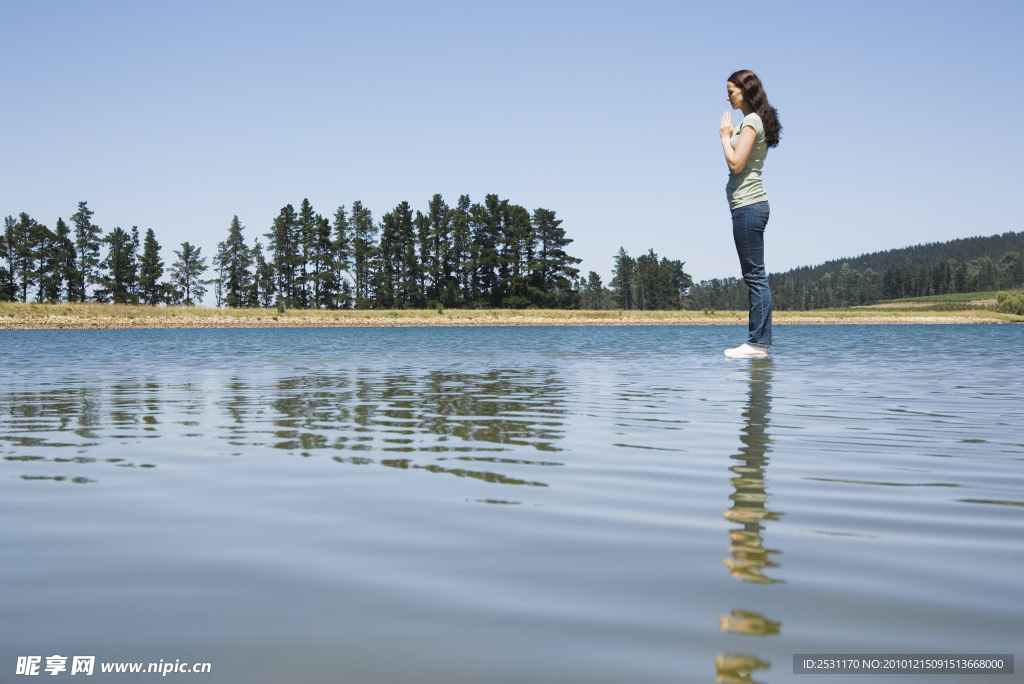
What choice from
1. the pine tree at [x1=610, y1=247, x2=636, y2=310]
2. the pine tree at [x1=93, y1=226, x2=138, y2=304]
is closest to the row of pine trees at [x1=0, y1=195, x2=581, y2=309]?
the pine tree at [x1=93, y1=226, x2=138, y2=304]

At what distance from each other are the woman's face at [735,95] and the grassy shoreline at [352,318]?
177ft

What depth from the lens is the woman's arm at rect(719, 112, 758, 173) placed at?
8.85 m

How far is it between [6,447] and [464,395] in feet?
11.8

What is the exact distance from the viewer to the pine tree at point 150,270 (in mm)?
91938

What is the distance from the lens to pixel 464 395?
7078 mm

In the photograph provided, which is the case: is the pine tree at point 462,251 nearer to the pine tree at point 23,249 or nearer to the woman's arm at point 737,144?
the pine tree at point 23,249

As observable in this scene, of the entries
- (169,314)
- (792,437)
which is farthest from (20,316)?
(792,437)

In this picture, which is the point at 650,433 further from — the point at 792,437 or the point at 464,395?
the point at 464,395

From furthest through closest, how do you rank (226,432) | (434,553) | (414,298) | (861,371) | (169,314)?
(414,298) < (169,314) < (861,371) < (226,432) < (434,553)

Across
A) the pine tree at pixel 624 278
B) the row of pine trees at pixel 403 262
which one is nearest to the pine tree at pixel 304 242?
the row of pine trees at pixel 403 262

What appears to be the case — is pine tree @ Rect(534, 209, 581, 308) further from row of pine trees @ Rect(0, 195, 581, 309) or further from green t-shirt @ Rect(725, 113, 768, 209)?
green t-shirt @ Rect(725, 113, 768, 209)

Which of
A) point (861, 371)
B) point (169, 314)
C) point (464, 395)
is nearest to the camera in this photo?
point (464, 395)

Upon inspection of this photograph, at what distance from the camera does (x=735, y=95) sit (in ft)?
29.8

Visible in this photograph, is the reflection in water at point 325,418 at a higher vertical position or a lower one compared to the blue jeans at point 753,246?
lower
